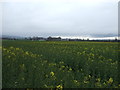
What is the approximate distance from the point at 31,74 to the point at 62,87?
123cm

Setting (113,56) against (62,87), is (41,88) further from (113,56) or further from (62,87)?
(113,56)

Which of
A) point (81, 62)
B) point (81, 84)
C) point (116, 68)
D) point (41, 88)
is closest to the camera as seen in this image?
point (41, 88)

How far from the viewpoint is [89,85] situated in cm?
474

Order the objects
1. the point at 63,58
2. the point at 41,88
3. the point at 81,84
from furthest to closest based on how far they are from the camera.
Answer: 1. the point at 63,58
2. the point at 81,84
3. the point at 41,88

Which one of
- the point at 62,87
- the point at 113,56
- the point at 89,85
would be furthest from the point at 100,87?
the point at 113,56

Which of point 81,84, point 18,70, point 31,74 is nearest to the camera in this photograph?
point 81,84

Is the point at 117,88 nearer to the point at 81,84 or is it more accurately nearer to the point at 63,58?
the point at 81,84

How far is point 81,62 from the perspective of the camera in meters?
8.45

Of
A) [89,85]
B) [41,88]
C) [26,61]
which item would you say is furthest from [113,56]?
[41,88]

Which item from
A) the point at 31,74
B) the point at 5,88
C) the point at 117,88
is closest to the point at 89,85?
the point at 117,88

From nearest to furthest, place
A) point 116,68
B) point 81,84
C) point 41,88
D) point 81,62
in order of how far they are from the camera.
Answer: point 41,88 < point 81,84 < point 116,68 < point 81,62

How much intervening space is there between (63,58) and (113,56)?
3.12 metres

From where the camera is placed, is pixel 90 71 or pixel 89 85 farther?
pixel 90 71

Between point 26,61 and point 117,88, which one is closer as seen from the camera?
point 117,88
